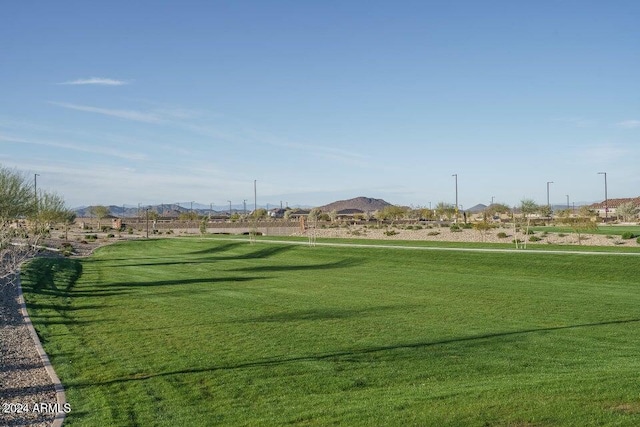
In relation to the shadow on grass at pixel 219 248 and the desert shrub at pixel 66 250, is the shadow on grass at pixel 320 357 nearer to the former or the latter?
the shadow on grass at pixel 219 248

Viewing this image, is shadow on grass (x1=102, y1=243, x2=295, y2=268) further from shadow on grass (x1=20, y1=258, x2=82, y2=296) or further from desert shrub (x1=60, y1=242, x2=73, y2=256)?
desert shrub (x1=60, y1=242, x2=73, y2=256)

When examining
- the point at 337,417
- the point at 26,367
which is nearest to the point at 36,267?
the point at 26,367

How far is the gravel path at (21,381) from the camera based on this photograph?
7.98 metres

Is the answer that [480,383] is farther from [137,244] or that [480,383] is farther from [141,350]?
[137,244]

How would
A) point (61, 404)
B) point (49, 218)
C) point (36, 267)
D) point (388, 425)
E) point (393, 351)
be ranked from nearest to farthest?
point (388, 425), point (61, 404), point (393, 351), point (36, 267), point (49, 218)

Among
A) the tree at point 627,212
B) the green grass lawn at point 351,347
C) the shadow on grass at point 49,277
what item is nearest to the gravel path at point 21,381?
the green grass lawn at point 351,347

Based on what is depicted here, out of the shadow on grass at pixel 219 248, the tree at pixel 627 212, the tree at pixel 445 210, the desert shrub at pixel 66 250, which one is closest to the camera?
the desert shrub at pixel 66 250

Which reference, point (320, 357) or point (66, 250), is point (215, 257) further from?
point (320, 357)

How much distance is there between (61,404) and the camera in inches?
331

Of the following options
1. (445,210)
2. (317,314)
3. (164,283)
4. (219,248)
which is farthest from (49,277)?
(445,210)

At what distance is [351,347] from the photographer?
39.8ft

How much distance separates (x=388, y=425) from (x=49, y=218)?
183ft

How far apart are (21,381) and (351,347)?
5.88m

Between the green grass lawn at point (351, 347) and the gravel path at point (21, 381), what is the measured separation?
357 millimetres
